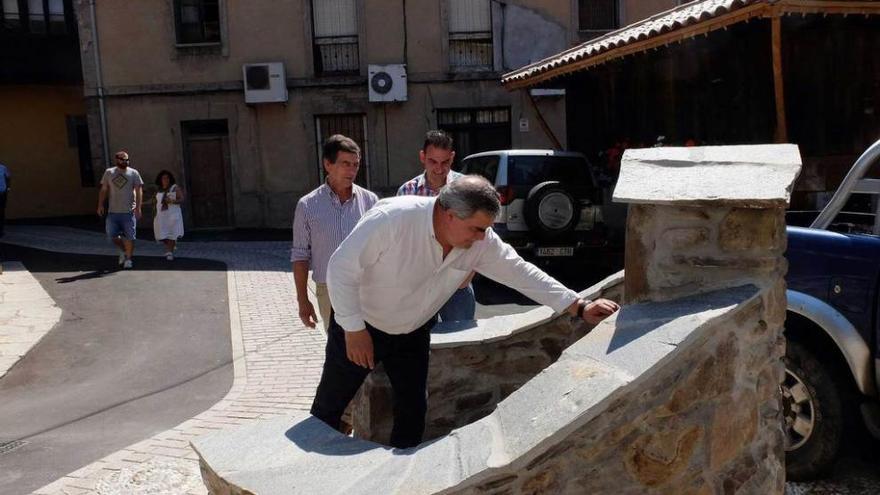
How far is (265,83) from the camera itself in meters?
18.1

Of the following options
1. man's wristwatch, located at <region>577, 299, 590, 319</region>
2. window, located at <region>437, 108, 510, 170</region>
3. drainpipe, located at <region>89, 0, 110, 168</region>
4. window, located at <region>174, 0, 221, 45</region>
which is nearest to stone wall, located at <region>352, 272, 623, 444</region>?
man's wristwatch, located at <region>577, 299, 590, 319</region>

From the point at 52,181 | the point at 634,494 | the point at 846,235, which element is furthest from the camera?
the point at 52,181

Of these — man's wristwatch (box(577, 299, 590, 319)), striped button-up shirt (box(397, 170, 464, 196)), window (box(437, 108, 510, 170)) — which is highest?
window (box(437, 108, 510, 170))

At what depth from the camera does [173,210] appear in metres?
13.3

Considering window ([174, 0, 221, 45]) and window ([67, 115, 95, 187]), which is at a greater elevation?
window ([174, 0, 221, 45])

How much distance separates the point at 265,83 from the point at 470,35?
4967 millimetres

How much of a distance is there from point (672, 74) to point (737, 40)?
154 cm

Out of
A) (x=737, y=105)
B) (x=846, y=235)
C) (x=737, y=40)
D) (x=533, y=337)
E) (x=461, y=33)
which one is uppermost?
(x=461, y=33)

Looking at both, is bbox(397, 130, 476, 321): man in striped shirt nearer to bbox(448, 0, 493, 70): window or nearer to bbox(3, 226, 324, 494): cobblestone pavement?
bbox(3, 226, 324, 494): cobblestone pavement

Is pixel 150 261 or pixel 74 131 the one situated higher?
pixel 74 131

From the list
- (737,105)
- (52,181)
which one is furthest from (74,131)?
(737,105)

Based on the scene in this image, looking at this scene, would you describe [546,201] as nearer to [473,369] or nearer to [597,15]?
[473,369]

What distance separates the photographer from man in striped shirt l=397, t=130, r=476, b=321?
16.1 feet

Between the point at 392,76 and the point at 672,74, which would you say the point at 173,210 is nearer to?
the point at 392,76
